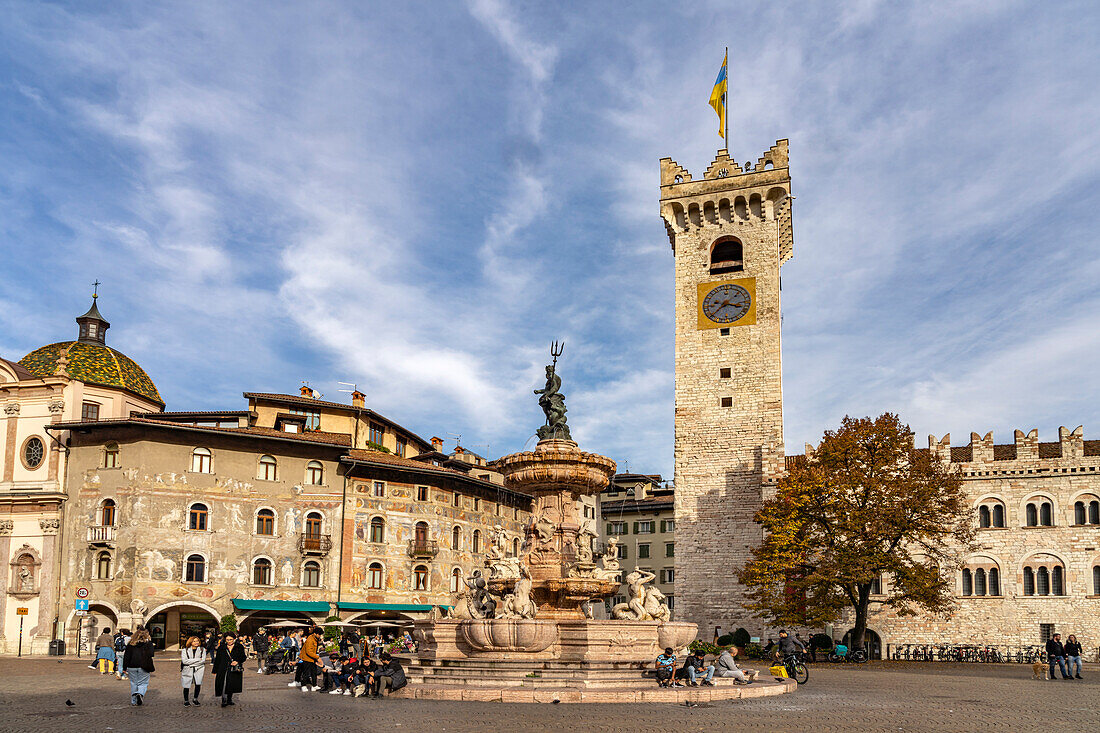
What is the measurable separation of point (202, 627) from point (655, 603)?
28768 mm

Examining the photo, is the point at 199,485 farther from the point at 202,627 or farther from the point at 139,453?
the point at 202,627

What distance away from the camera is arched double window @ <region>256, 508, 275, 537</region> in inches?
1731

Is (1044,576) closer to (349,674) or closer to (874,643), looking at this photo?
(874,643)

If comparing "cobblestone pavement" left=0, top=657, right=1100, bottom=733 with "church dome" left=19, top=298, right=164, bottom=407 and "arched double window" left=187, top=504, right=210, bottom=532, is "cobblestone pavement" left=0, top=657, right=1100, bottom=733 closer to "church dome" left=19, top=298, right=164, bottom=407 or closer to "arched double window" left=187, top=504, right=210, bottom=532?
"arched double window" left=187, top=504, right=210, bottom=532

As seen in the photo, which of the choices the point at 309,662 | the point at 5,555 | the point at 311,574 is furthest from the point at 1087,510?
the point at 5,555

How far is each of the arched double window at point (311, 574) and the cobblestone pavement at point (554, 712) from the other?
882 inches

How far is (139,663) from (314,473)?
30149 millimetres

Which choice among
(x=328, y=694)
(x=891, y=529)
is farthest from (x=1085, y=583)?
(x=328, y=694)

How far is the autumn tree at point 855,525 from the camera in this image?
123 ft

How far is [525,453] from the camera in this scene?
22.4m

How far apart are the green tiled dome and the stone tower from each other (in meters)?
28.3

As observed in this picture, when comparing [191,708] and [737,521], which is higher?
[737,521]

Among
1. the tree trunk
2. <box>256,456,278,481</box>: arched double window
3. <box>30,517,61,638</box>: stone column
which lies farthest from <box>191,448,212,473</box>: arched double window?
the tree trunk

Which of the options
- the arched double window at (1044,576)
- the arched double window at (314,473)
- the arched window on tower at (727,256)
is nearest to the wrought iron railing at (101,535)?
the arched double window at (314,473)
